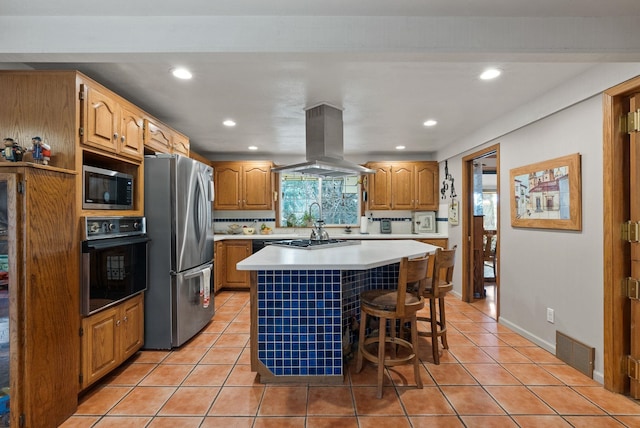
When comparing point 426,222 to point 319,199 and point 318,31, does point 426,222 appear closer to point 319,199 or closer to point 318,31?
point 319,199

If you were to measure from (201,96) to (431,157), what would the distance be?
4156mm

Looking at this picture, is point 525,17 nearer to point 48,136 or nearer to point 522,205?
point 522,205

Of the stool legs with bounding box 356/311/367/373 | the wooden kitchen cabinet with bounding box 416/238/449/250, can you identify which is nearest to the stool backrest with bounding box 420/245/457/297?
the stool legs with bounding box 356/311/367/373

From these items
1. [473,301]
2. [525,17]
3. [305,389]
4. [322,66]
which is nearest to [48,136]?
[322,66]

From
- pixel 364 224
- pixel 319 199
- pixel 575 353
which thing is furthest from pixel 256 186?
pixel 575 353

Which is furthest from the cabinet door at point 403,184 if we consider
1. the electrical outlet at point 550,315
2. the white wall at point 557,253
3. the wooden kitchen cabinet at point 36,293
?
the wooden kitchen cabinet at point 36,293

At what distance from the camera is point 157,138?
304 centimetres

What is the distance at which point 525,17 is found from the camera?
1.79 meters

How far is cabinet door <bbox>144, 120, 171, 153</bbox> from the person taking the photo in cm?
286

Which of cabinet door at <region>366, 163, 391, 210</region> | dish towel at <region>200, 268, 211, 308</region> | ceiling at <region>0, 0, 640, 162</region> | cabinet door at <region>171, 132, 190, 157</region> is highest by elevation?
ceiling at <region>0, 0, 640, 162</region>

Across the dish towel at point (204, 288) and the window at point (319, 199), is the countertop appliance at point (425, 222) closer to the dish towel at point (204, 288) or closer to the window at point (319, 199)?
the window at point (319, 199)

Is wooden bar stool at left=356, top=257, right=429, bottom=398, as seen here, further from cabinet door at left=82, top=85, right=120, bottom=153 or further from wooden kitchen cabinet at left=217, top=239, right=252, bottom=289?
wooden kitchen cabinet at left=217, top=239, right=252, bottom=289

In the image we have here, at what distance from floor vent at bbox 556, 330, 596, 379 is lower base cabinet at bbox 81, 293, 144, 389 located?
3.55 metres

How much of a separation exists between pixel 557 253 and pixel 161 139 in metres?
3.77
